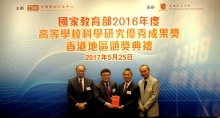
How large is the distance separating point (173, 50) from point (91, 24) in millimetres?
1806

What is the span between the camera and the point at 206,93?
4.95 meters

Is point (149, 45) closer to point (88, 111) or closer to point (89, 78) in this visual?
point (89, 78)

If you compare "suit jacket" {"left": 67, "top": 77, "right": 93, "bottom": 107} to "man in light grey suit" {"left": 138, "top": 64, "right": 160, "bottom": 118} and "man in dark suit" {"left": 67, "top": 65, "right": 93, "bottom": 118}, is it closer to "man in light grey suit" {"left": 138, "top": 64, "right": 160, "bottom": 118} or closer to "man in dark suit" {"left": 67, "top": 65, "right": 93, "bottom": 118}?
"man in dark suit" {"left": 67, "top": 65, "right": 93, "bottom": 118}

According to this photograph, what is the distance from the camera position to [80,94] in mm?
4484

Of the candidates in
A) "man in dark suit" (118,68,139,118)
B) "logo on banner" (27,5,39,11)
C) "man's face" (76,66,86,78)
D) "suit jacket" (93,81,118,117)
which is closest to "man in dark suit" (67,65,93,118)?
"man's face" (76,66,86,78)

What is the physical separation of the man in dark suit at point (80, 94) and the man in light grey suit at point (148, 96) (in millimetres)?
998

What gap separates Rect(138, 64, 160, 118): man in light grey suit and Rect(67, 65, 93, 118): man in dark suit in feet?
3.27

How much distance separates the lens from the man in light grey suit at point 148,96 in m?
4.24

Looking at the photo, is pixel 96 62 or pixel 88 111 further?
pixel 96 62

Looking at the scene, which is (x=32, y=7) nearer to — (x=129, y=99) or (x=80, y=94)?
(x=80, y=94)

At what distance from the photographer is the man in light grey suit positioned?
424cm

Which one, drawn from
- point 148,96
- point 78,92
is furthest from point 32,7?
point 148,96

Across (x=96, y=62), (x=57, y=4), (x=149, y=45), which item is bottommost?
(x=96, y=62)

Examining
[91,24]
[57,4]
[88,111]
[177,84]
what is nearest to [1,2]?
[57,4]
